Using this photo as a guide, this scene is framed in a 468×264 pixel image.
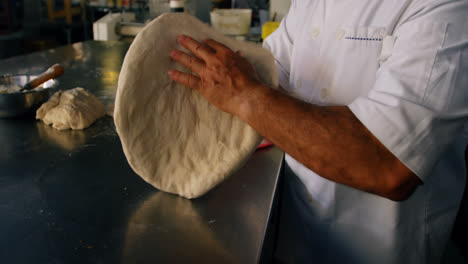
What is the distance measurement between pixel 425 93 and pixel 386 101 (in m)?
0.09

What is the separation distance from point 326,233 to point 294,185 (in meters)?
0.21

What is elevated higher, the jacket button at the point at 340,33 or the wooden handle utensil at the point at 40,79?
the jacket button at the point at 340,33

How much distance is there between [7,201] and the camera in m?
0.90

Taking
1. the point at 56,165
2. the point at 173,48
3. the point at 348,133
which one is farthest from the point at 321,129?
the point at 56,165

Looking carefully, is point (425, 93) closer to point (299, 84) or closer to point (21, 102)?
point (299, 84)

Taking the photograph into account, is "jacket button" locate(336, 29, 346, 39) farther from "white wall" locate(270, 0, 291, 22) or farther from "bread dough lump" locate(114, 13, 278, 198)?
"white wall" locate(270, 0, 291, 22)

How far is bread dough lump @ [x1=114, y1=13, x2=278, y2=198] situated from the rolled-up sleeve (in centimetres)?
35

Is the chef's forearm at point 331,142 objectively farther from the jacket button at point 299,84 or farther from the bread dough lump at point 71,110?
the bread dough lump at point 71,110

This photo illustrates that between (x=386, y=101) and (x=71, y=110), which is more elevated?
(x=386, y=101)

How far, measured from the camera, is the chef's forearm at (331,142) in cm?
77

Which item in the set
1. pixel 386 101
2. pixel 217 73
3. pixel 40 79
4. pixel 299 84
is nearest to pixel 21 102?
pixel 40 79

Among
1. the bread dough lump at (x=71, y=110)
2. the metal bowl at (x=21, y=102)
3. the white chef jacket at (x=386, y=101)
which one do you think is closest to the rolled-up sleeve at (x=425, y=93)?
the white chef jacket at (x=386, y=101)

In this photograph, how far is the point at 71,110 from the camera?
1.33 m

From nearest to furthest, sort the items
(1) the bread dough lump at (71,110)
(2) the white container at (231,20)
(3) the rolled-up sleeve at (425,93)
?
1. (3) the rolled-up sleeve at (425,93)
2. (1) the bread dough lump at (71,110)
3. (2) the white container at (231,20)
